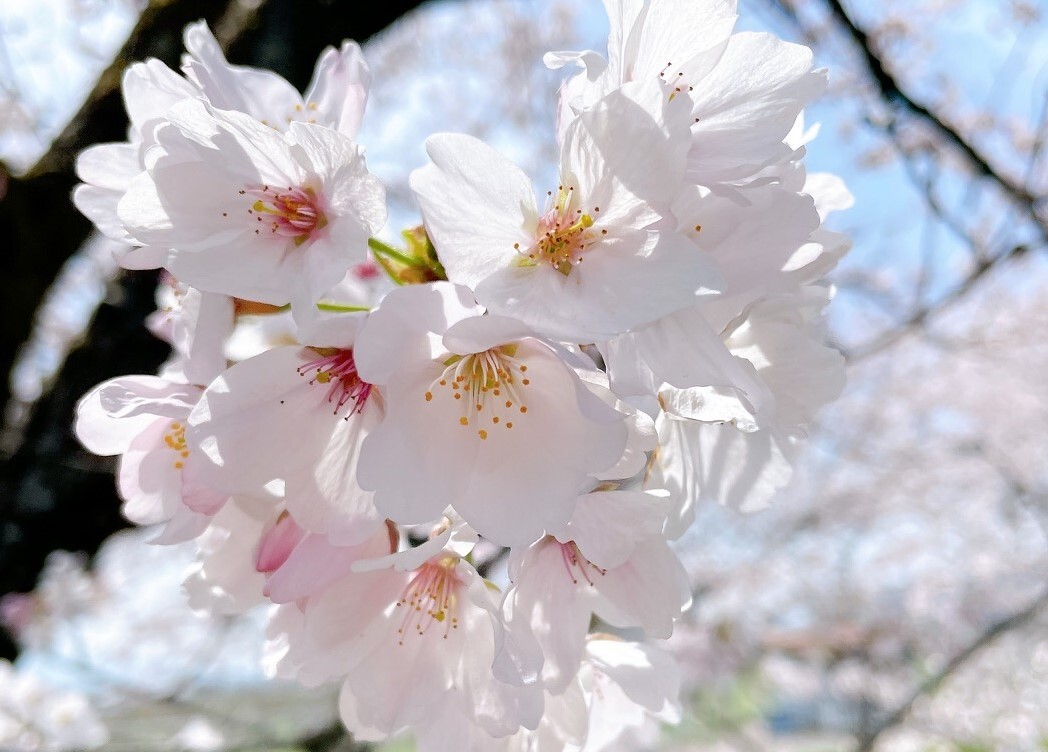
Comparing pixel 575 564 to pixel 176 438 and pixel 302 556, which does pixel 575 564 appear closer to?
pixel 302 556

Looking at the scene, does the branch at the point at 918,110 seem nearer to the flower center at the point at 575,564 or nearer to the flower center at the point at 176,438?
the flower center at the point at 575,564

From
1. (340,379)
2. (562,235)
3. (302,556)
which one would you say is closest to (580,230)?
(562,235)

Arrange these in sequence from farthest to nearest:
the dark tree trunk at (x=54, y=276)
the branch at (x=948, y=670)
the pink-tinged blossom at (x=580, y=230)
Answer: the branch at (x=948, y=670), the dark tree trunk at (x=54, y=276), the pink-tinged blossom at (x=580, y=230)

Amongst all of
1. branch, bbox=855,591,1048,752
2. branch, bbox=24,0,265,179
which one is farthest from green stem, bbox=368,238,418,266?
branch, bbox=855,591,1048,752

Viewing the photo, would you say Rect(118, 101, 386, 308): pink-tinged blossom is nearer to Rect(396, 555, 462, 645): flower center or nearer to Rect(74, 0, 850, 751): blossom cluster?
Rect(74, 0, 850, 751): blossom cluster

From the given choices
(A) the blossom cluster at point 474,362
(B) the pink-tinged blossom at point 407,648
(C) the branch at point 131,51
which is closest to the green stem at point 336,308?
(A) the blossom cluster at point 474,362

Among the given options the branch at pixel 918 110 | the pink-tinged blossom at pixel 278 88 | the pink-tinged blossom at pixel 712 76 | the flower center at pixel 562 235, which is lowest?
Result: the branch at pixel 918 110
